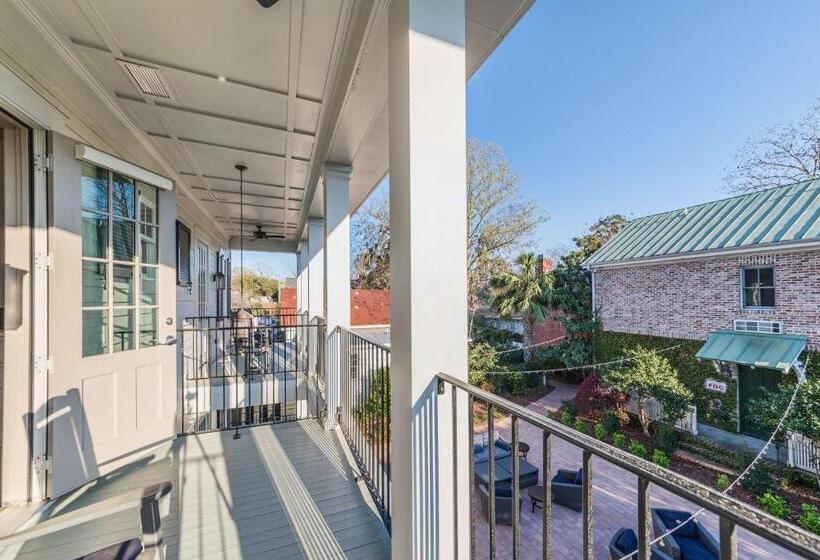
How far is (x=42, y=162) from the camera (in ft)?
6.70

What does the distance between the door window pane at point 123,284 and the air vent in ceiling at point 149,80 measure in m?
1.28

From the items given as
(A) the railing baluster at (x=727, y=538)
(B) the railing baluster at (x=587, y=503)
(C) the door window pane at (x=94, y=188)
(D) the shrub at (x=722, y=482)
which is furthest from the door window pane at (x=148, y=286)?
(D) the shrub at (x=722, y=482)

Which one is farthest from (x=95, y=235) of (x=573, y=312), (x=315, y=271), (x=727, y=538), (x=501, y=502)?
(x=573, y=312)

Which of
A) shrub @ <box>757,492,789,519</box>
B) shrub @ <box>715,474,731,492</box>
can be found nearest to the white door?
shrub @ <box>757,492,789,519</box>

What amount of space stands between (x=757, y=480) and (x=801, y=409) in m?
1.43

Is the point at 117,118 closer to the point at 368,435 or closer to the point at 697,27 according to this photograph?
the point at 368,435

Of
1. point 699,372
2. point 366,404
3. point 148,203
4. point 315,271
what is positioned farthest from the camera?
point 699,372

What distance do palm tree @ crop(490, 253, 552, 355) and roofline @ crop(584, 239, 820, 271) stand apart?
1901 millimetres

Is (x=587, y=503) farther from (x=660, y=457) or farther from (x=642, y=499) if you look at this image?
(x=660, y=457)

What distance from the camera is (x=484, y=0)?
1526 mm

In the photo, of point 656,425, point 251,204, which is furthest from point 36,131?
point 656,425

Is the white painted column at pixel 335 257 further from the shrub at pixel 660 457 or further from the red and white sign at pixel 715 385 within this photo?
the red and white sign at pixel 715 385

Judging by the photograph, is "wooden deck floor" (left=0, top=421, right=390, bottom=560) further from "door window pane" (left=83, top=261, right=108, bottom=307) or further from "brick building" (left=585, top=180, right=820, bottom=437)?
"brick building" (left=585, top=180, right=820, bottom=437)

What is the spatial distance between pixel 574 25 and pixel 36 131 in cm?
794
